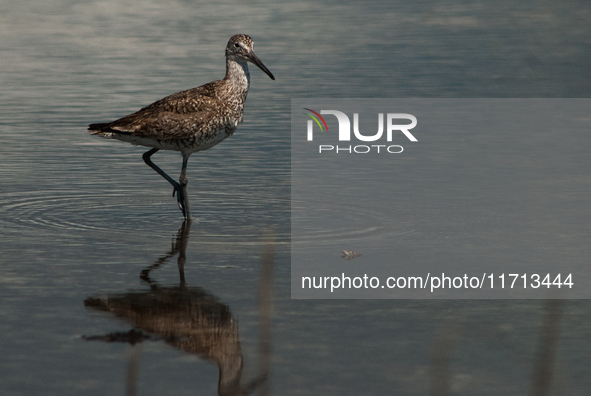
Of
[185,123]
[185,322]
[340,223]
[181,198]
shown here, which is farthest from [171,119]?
[185,322]

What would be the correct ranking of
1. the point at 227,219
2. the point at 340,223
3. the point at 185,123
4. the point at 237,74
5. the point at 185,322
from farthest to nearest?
the point at 237,74
the point at 185,123
the point at 227,219
the point at 340,223
the point at 185,322

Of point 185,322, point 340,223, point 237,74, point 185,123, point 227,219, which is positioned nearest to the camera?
point 185,322

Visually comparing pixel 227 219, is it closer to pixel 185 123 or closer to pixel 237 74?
pixel 185 123

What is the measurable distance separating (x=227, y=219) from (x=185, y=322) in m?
3.51

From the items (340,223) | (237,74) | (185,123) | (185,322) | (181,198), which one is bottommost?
(185,322)

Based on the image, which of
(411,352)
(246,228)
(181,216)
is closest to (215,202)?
(181,216)

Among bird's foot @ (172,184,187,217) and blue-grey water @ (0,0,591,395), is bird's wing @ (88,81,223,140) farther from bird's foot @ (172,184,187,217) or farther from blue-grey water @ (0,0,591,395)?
blue-grey water @ (0,0,591,395)

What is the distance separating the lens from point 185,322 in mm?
6305

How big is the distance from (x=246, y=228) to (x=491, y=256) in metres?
2.41

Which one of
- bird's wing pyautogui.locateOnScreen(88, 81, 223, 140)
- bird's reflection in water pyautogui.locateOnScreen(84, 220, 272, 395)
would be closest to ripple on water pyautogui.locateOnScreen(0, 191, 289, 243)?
bird's wing pyautogui.locateOnScreen(88, 81, 223, 140)

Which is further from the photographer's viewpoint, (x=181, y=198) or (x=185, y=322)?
(x=181, y=198)

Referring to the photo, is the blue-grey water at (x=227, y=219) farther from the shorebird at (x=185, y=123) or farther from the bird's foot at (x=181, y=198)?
the shorebird at (x=185, y=123)

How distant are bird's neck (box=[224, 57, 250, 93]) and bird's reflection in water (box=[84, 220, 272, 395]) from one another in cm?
347

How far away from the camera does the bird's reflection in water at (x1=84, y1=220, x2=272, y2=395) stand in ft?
18.3
